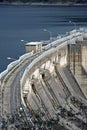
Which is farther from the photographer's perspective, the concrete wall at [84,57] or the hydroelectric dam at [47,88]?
the concrete wall at [84,57]

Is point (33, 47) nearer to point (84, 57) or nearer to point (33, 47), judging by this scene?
point (33, 47)

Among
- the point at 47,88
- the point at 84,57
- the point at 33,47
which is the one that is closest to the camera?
the point at 47,88

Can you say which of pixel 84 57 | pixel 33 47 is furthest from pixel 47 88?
pixel 84 57

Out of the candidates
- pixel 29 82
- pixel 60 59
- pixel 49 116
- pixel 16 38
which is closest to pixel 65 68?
pixel 60 59

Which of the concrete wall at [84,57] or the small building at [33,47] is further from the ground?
the small building at [33,47]

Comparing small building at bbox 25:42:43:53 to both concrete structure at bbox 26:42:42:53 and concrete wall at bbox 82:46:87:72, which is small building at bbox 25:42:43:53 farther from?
concrete wall at bbox 82:46:87:72

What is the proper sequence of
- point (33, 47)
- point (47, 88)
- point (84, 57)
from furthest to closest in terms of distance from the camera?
point (33, 47), point (84, 57), point (47, 88)

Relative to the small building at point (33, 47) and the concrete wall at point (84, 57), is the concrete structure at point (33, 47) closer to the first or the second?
the small building at point (33, 47)

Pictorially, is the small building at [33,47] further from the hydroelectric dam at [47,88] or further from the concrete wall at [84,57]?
the concrete wall at [84,57]

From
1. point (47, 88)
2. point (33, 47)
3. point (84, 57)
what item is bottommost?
point (47, 88)

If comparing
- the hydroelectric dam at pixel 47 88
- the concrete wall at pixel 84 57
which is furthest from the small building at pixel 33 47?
the concrete wall at pixel 84 57
